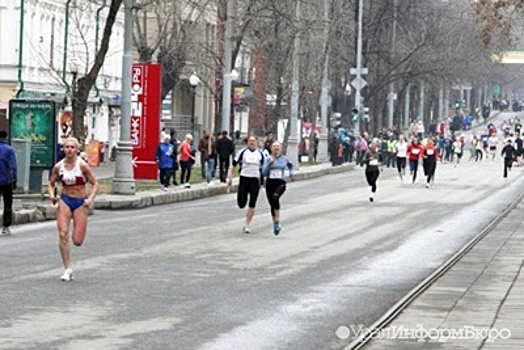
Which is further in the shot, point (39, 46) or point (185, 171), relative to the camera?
point (39, 46)

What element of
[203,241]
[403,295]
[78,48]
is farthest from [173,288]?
[78,48]

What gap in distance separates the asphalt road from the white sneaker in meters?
0.08

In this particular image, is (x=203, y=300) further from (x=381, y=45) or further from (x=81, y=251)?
(x=381, y=45)

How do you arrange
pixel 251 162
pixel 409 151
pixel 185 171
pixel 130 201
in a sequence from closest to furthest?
pixel 251 162
pixel 130 201
pixel 185 171
pixel 409 151

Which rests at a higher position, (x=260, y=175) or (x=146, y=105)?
(x=146, y=105)

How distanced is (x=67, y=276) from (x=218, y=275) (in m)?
2.30

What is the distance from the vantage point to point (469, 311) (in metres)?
17.0

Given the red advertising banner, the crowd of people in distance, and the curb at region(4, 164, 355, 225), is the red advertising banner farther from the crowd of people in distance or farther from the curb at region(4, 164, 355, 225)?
the crowd of people in distance

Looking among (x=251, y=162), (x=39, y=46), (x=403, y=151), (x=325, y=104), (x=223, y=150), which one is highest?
(x=39, y=46)

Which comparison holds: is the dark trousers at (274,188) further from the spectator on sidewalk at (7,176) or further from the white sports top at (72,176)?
the white sports top at (72,176)

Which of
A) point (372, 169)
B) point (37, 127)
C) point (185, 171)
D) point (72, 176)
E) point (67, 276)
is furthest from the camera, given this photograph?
point (185, 171)

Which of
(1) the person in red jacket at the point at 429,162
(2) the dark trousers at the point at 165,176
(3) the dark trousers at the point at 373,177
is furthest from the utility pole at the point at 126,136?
(1) the person in red jacket at the point at 429,162

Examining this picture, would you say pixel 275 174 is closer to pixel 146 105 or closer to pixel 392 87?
pixel 146 105

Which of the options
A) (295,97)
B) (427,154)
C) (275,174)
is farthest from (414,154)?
(275,174)
